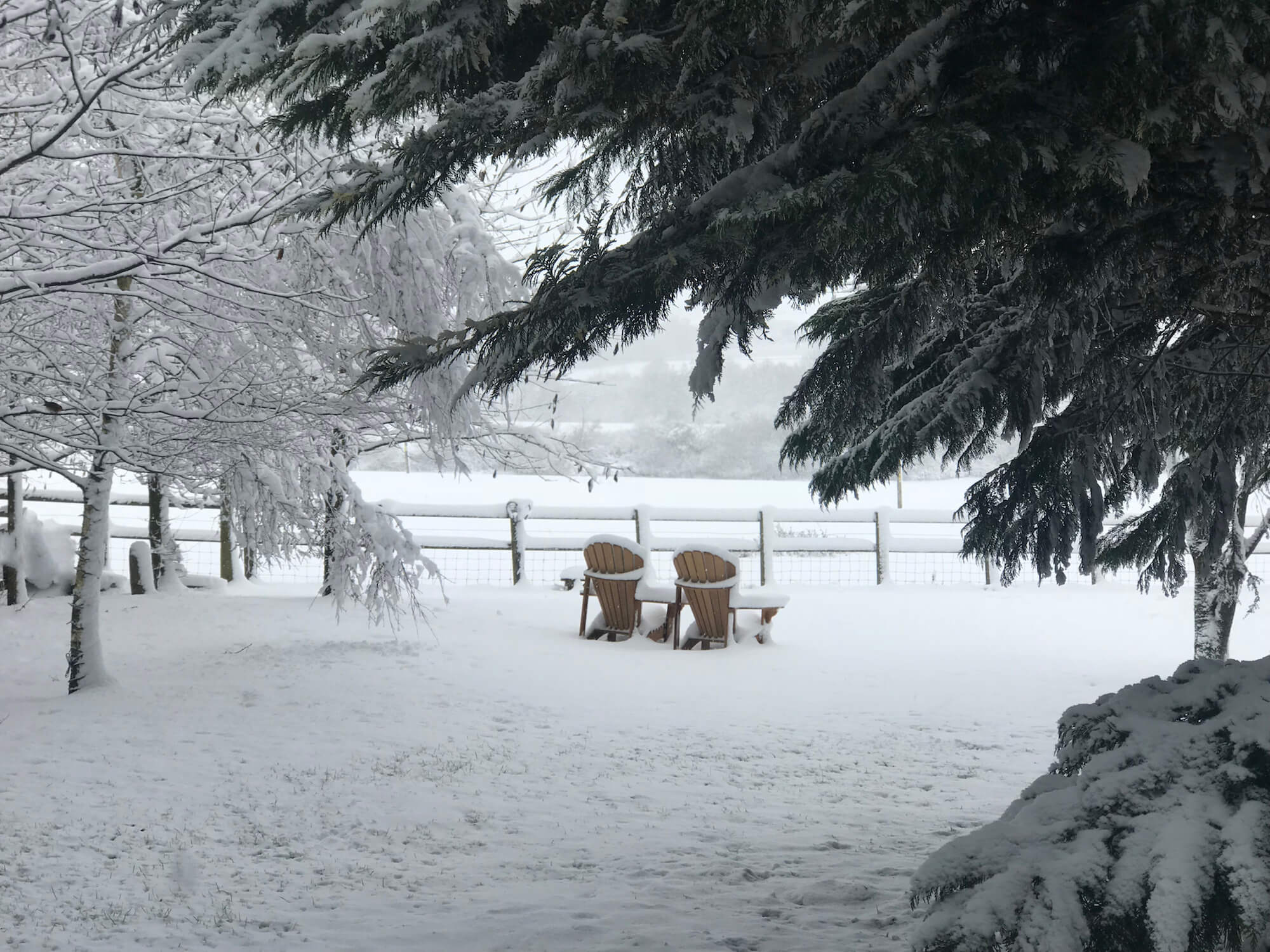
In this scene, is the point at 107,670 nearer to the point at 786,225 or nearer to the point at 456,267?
the point at 456,267

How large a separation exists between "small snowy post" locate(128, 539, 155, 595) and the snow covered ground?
0.51 metres

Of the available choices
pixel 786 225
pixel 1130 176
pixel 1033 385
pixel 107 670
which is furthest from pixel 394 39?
pixel 107 670

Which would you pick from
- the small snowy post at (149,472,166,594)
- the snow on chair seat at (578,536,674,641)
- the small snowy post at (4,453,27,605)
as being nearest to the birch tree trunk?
the small snowy post at (149,472,166,594)

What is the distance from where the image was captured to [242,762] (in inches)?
216

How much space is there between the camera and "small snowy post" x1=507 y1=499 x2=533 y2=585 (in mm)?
12320

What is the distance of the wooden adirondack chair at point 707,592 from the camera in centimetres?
878

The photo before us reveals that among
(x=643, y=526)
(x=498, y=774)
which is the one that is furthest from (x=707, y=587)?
(x=643, y=526)

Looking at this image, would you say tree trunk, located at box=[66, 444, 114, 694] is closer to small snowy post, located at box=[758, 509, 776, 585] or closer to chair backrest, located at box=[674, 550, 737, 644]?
chair backrest, located at box=[674, 550, 737, 644]

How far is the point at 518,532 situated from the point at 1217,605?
7.69 metres

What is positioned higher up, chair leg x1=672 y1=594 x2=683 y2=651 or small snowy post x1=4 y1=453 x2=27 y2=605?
small snowy post x1=4 y1=453 x2=27 y2=605

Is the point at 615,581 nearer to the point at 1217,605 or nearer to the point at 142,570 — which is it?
the point at 1217,605

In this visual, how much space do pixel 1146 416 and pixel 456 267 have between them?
465cm

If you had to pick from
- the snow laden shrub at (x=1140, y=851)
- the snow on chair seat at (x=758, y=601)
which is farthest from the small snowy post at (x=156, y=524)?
the snow laden shrub at (x=1140, y=851)

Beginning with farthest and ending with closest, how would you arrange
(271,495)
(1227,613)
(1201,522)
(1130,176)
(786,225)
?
1. (271,495)
2. (1227,613)
3. (1201,522)
4. (786,225)
5. (1130,176)
